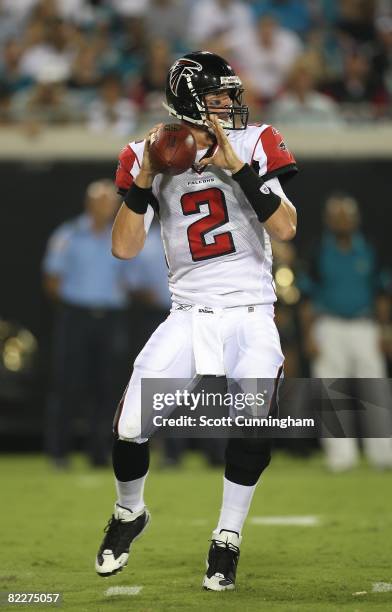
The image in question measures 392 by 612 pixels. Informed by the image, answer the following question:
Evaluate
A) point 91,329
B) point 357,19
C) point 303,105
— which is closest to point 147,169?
point 91,329

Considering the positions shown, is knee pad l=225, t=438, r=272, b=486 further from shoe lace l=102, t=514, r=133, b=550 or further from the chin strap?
the chin strap

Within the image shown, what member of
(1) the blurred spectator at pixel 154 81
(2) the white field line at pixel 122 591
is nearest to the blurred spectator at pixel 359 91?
(1) the blurred spectator at pixel 154 81

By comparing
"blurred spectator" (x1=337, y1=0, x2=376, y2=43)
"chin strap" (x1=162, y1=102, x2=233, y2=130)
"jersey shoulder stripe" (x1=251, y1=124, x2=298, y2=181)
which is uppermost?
"blurred spectator" (x1=337, y1=0, x2=376, y2=43)

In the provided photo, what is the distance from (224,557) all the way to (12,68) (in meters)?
8.92

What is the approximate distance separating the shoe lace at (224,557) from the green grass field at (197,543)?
100mm

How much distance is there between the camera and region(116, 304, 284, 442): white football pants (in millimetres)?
4508

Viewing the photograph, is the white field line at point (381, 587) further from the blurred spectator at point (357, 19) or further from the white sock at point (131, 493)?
the blurred spectator at point (357, 19)

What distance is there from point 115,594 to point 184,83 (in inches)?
75.4

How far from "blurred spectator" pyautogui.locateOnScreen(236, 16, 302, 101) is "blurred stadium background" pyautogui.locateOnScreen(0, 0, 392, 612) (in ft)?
0.05

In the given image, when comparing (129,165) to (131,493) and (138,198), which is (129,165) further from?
(131,493)

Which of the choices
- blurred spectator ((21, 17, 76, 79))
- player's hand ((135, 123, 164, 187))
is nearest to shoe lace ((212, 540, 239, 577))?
player's hand ((135, 123, 164, 187))

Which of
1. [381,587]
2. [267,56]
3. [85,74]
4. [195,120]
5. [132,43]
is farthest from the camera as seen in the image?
[132,43]

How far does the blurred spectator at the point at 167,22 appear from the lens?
1307 centimetres

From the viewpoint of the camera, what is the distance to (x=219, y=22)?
13109 millimetres
